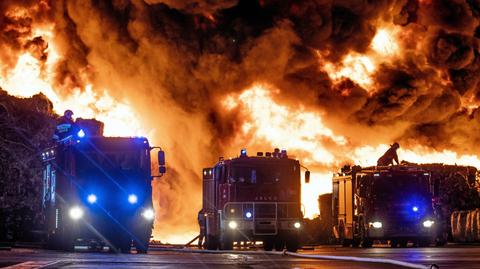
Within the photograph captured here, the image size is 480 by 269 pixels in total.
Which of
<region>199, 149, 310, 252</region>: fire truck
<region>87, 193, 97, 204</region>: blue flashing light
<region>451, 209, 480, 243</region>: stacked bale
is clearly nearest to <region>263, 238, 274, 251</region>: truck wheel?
<region>199, 149, 310, 252</region>: fire truck

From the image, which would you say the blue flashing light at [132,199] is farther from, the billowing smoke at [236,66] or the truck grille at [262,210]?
the billowing smoke at [236,66]

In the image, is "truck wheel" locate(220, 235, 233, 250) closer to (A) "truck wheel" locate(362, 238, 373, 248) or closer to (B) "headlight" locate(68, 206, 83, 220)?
(B) "headlight" locate(68, 206, 83, 220)

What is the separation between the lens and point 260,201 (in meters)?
31.7

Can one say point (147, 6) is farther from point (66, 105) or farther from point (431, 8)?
point (431, 8)

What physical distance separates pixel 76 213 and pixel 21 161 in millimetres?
11443

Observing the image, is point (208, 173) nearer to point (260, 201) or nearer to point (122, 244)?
point (260, 201)

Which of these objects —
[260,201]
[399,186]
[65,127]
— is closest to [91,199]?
[65,127]

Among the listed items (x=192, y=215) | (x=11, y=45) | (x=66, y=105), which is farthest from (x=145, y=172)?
(x=11, y=45)

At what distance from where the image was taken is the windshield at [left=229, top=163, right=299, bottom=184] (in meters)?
31.6

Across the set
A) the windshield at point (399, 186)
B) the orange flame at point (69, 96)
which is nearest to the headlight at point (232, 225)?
the windshield at point (399, 186)

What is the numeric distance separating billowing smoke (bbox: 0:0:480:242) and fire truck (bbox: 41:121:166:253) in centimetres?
1472

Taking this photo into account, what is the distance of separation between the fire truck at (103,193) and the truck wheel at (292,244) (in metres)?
4.98

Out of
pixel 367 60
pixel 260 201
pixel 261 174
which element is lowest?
pixel 260 201

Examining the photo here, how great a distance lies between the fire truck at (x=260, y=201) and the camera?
31562mm
